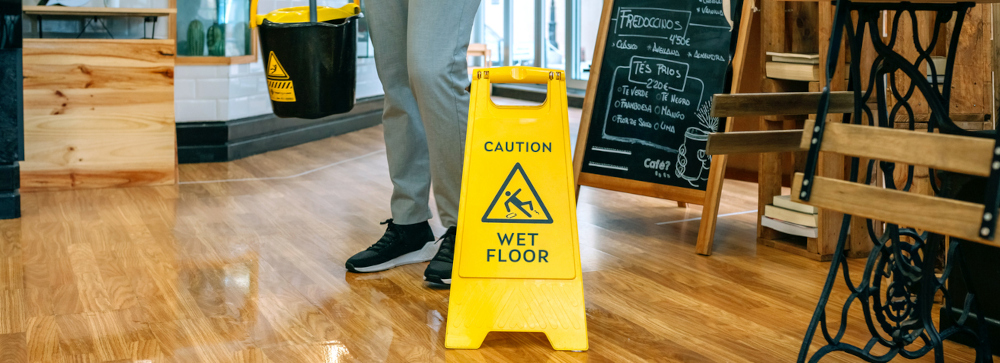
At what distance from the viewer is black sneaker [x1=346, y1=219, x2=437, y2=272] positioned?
2.12m

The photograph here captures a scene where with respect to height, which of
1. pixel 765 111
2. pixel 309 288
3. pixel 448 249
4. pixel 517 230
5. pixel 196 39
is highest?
pixel 196 39

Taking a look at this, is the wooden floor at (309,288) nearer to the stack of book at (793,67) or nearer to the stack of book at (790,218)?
the stack of book at (790,218)

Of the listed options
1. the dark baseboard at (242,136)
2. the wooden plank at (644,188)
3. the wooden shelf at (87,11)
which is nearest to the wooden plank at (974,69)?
the wooden plank at (644,188)

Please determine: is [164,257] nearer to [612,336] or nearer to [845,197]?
[612,336]

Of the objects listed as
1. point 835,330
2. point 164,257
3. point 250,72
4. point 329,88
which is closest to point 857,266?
point 835,330

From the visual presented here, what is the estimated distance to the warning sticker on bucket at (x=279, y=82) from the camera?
6.73 feet

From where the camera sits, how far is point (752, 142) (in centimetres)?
141

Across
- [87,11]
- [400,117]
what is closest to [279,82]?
[400,117]

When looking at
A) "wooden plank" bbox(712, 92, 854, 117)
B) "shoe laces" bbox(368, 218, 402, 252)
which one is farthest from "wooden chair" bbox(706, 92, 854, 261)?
"shoe laces" bbox(368, 218, 402, 252)

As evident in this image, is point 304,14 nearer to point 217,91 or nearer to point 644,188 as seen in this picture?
point 644,188

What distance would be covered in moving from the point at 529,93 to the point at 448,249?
5647mm

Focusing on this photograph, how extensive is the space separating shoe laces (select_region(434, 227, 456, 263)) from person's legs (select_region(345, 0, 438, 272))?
0.15 metres

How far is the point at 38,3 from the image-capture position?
3391 mm

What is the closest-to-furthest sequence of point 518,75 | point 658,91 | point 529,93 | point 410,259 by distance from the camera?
point 518,75, point 410,259, point 658,91, point 529,93
